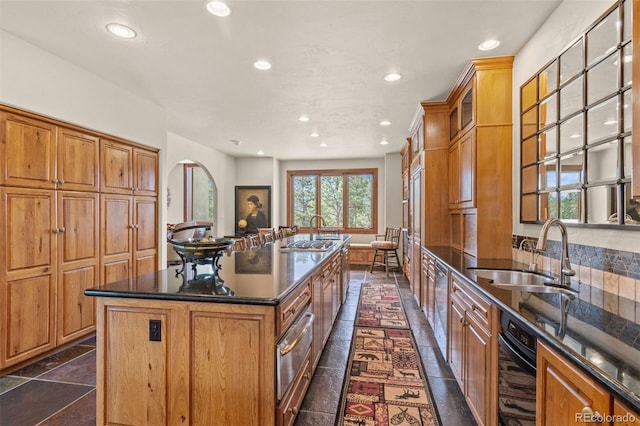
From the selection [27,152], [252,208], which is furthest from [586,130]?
[252,208]

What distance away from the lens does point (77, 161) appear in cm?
300

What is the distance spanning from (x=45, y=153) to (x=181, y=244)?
1.90m

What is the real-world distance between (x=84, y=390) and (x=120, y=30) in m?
2.69

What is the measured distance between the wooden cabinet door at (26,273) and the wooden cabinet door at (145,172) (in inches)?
42.9

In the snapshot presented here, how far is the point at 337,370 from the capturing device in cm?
256

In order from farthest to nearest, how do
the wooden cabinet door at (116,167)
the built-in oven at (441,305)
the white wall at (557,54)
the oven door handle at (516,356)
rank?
1. the wooden cabinet door at (116,167)
2. the built-in oven at (441,305)
3. the white wall at (557,54)
4. the oven door handle at (516,356)

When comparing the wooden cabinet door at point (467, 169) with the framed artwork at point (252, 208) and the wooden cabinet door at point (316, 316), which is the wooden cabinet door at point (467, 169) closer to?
the wooden cabinet door at point (316, 316)

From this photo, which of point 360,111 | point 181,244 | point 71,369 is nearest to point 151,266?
point 71,369

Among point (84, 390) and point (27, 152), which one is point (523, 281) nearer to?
point (84, 390)

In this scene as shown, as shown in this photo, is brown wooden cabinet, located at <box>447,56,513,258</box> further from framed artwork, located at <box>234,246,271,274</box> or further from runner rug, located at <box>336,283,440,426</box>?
framed artwork, located at <box>234,246,271,274</box>

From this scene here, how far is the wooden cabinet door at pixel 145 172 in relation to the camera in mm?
3768

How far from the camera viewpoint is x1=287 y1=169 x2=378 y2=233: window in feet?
26.3

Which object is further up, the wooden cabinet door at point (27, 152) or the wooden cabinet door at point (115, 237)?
the wooden cabinet door at point (27, 152)

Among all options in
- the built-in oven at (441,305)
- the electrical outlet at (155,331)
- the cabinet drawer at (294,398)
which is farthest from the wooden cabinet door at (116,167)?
the built-in oven at (441,305)
